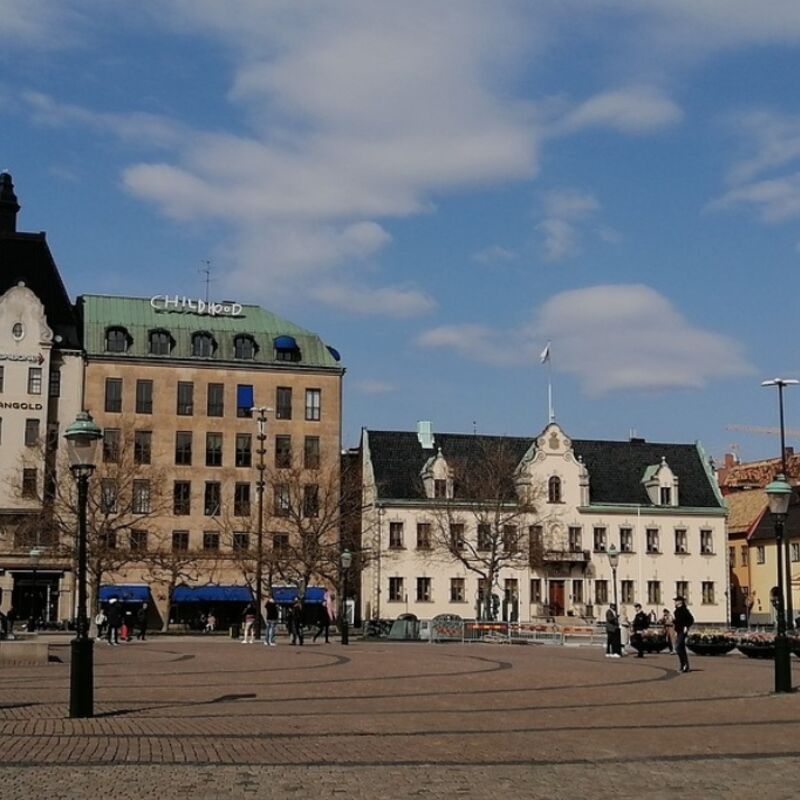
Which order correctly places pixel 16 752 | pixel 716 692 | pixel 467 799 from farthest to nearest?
pixel 716 692, pixel 16 752, pixel 467 799

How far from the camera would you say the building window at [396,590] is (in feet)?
258

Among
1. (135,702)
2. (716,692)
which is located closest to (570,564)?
(716,692)

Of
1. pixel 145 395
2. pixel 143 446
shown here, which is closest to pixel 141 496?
pixel 143 446

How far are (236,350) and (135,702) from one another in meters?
60.2

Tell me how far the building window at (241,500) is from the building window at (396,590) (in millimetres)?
9745

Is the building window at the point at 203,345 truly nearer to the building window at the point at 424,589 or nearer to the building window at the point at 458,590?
the building window at the point at 424,589

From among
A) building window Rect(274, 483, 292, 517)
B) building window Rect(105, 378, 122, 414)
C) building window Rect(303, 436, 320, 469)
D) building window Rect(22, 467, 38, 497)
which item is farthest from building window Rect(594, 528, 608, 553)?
building window Rect(22, 467, 38, 497)

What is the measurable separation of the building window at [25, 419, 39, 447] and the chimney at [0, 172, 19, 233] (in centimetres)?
1342

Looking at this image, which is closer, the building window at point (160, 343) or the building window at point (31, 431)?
the building window at point (31, 431)

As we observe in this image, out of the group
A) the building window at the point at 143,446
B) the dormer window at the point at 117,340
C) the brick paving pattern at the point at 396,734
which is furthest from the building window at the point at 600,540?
the brick paving pattern at the point at 396,734

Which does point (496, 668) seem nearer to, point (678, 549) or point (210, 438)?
point (210, 438)

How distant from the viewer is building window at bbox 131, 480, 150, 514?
74688mm

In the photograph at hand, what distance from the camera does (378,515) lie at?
79.6 m

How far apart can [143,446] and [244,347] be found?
346 inches
